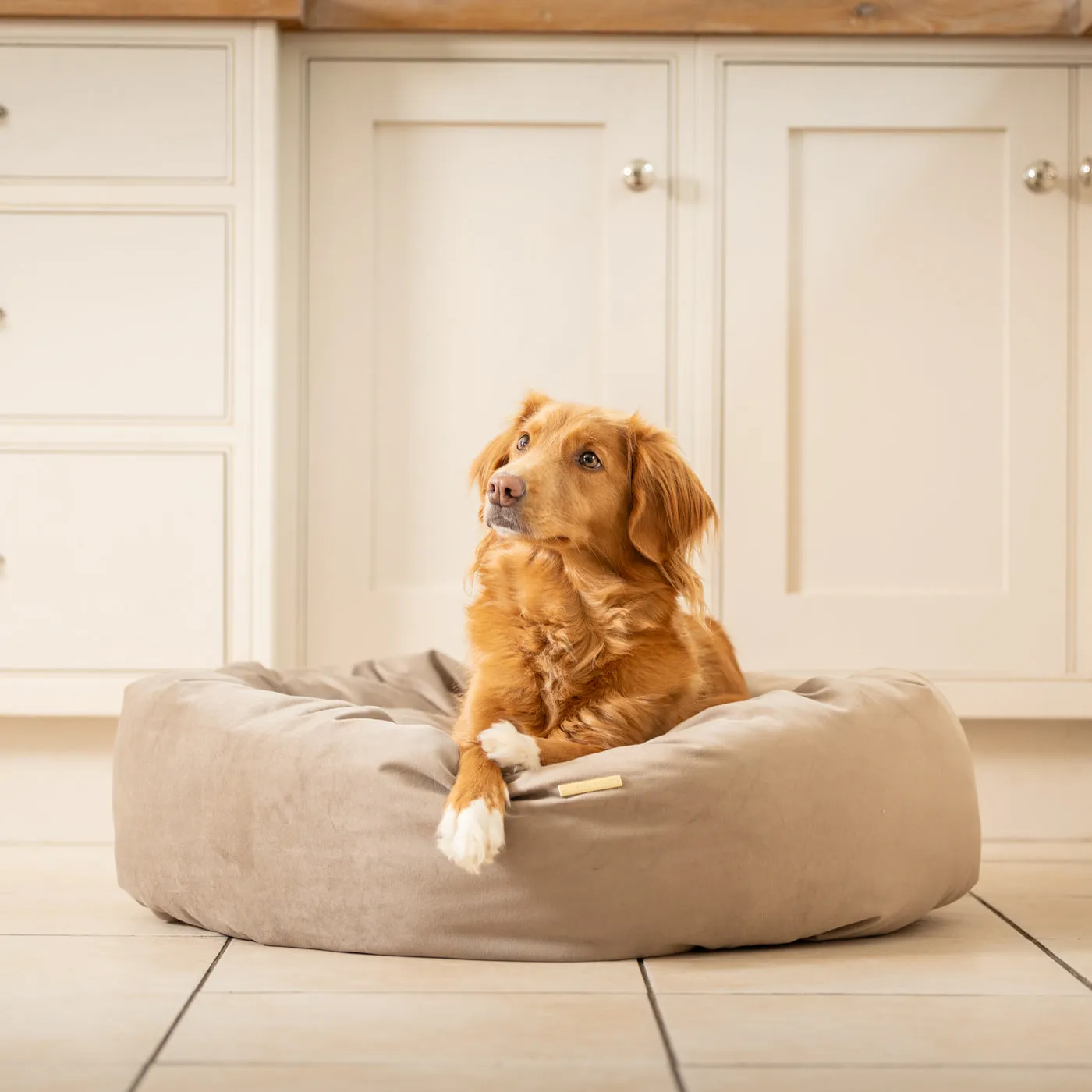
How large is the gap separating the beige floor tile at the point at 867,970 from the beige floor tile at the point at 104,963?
2.03 ft

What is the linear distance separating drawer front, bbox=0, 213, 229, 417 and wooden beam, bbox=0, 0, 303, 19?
411mm

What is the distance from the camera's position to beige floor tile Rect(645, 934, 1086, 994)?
1558 millimetres

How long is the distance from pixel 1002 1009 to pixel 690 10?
81.2 inches

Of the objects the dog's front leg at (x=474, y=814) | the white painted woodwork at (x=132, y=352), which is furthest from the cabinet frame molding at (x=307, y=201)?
the dog's front leg at (x=474, y=814)

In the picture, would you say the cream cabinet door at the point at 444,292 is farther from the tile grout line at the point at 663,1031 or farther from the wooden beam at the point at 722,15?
the tile grout line at the point at 663,1031

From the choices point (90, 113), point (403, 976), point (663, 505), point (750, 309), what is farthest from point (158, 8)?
point (403, 976)

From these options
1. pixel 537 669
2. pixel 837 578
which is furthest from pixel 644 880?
pixel 837 578

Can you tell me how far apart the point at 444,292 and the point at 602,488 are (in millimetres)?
954

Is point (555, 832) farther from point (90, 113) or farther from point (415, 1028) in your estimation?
point (90, 113)

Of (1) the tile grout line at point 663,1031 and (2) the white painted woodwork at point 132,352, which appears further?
(2) the white painted woodwork at point 132,352

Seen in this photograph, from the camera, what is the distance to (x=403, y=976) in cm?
158

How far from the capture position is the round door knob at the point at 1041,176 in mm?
2676

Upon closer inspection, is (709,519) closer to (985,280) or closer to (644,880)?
(644,880)

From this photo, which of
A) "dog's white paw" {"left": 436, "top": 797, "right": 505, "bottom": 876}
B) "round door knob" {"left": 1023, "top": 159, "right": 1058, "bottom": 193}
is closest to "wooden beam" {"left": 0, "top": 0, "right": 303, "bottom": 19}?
"round door knob" {"left": 1023, "top": 159, "right": 1058, "bottom": 193}
